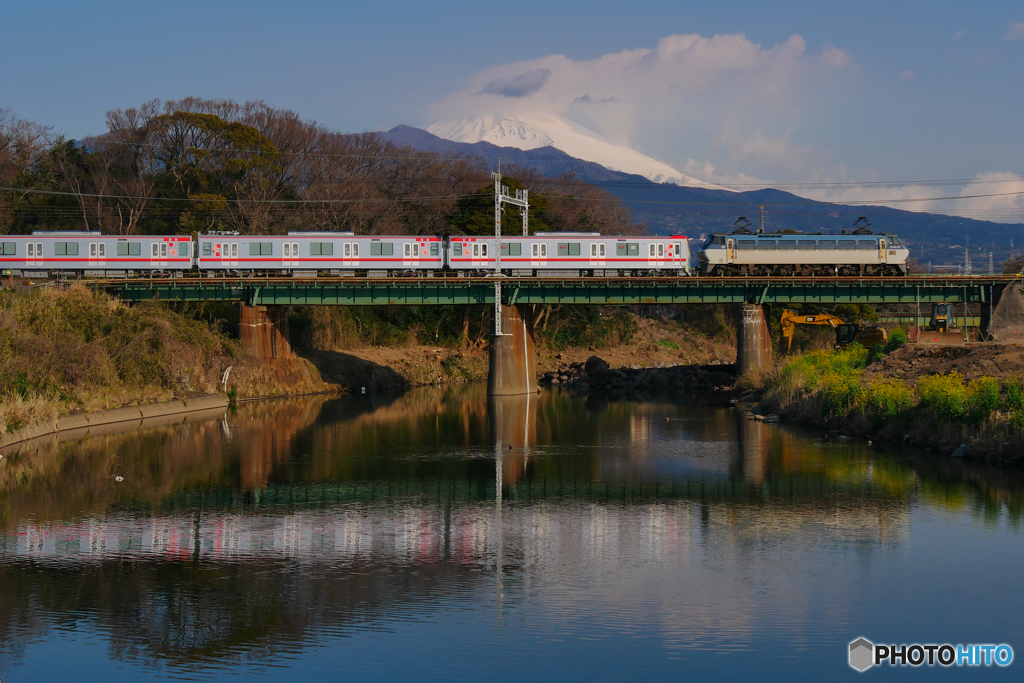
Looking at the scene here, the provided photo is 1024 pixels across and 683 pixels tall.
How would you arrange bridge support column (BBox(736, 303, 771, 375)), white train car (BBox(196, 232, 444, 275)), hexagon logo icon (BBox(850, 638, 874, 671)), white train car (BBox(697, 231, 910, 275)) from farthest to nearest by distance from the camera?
white train car (BBox(697, 231, 910, 275)) → bridge support column (BBox(736, 303, 771, 375)) → white train car (BBox(196, 232, 444, 275)) → hexagon logo icon (BBox(850, 638, 874, 671))

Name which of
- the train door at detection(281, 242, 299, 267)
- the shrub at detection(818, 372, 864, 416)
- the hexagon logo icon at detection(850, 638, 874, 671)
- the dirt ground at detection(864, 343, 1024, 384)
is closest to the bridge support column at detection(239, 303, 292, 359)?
the train door at detection(281, 242, 299, 267)

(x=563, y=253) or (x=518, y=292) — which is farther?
(x=563, y=253)

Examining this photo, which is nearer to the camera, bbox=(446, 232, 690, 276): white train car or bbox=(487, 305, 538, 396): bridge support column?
bbox=(487, 305, 538, 396): bridge support column

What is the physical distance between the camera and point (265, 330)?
62.9 m

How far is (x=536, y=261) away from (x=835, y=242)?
2029 cm

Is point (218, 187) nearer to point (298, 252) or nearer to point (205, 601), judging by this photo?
point (298, 252)

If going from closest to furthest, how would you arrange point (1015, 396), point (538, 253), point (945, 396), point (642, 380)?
point (1015, 396), point (945, 396), point (538, 253), point (642, 380)

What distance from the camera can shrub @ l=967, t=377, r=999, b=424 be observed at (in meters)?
32.2

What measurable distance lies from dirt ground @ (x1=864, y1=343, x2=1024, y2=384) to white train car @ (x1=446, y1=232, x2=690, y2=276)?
65.5 feet

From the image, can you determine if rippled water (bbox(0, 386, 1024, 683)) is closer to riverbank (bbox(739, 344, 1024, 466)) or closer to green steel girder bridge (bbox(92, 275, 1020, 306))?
riverbank (bbox(739, 344, 1024, 466))

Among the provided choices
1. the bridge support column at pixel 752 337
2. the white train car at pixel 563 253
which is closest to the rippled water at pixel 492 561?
the bridge support column at pixel 752 337

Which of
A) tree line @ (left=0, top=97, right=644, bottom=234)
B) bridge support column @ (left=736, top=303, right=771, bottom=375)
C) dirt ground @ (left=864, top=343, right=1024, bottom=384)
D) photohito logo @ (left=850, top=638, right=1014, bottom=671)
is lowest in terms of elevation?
photohito logo @ (left=850, top=638, right=1014, bottom=671)

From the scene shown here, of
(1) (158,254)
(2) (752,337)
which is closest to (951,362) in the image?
(2) (752,337)

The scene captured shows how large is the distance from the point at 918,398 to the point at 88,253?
5019 centimetres
